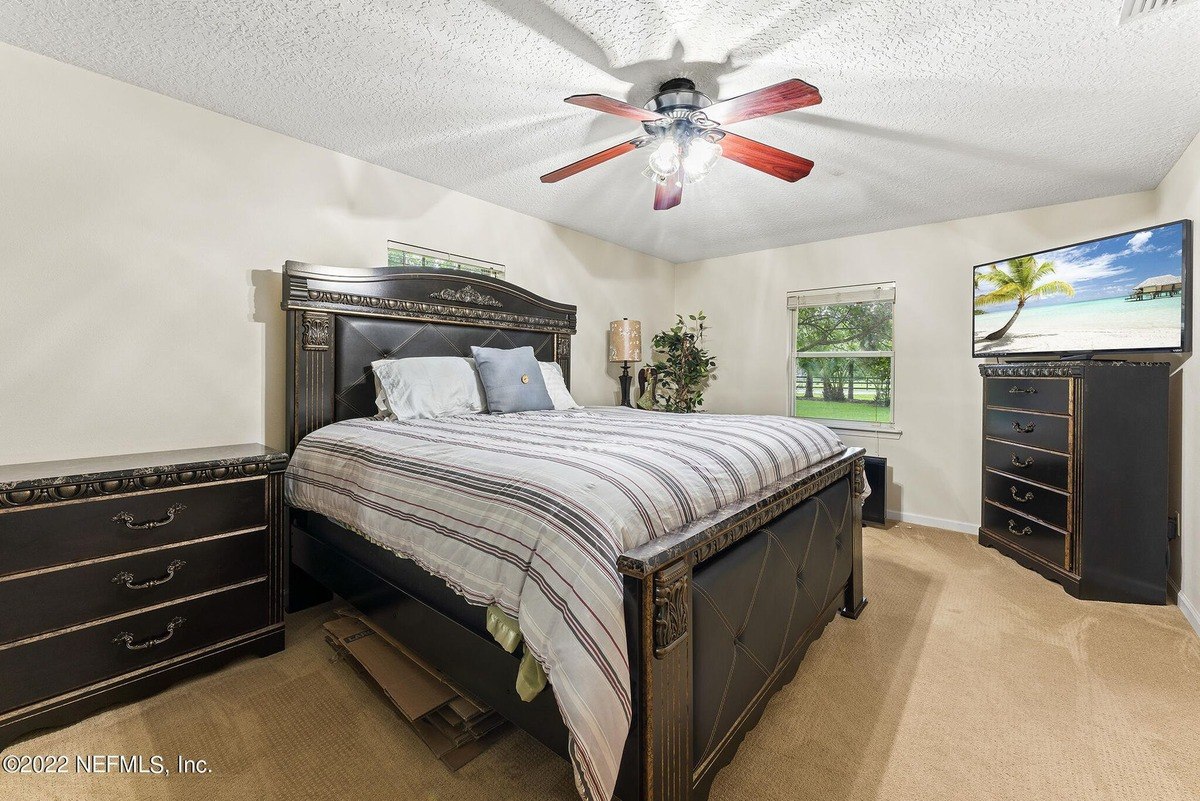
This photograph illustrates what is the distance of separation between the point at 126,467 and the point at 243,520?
0.42m

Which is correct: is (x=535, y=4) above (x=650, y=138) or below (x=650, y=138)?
above

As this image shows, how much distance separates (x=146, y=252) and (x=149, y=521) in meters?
1.23

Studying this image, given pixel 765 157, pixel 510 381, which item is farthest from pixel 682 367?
pixel 765 157

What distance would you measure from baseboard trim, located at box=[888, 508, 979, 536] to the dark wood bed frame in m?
2.05

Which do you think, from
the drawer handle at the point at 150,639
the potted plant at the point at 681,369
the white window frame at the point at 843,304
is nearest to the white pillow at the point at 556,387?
the potted plant at the point at 681,369

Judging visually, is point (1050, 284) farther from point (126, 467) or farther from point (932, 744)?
point (126, 467)

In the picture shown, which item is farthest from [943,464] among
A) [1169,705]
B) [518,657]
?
[518,657]

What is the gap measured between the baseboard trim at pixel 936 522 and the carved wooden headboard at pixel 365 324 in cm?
338

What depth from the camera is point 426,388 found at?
2783 mm

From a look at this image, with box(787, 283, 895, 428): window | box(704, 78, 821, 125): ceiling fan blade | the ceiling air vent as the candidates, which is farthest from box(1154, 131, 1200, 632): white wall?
box(704, 78, 821, 125): ceiling fan blade

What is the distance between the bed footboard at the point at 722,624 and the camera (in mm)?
1131

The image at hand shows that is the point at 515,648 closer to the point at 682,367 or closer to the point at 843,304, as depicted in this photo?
the point at 682,367

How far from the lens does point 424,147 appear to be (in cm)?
280

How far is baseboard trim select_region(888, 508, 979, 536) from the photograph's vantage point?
386cm
